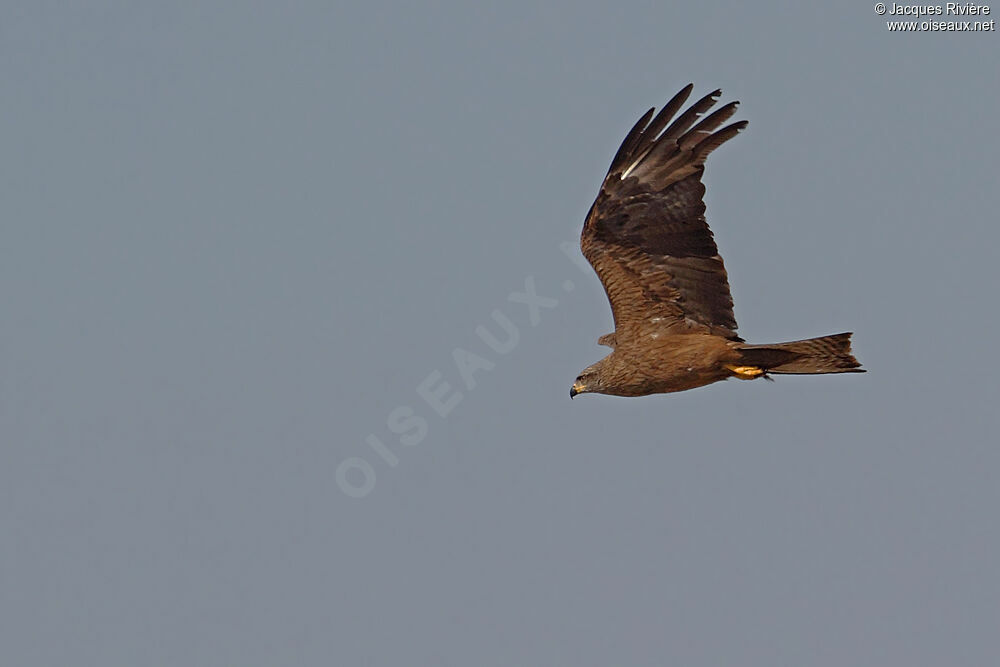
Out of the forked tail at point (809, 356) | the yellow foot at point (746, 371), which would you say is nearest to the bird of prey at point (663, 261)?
the yellow foot at point (746, 371)

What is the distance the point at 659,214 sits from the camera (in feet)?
32.1

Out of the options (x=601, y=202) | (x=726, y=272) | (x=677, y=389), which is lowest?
(x=677, y=389)

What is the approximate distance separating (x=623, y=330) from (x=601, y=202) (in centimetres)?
115

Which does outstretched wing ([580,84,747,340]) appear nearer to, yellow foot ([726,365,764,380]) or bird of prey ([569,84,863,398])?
bird of prey ([569,84,863,398])

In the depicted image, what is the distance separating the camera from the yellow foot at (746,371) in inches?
369

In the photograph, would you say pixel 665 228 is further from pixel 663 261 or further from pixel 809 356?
pixel 809 356

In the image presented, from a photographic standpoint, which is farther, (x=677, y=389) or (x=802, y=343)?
(x=677, y=389)

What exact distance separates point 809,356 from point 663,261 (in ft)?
5.19

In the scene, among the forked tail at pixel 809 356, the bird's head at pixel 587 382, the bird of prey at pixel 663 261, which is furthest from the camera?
the bird's head at pixel 587 382

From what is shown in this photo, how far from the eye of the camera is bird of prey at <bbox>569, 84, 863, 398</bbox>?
9594 mm

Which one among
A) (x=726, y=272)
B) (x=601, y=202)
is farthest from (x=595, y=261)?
(x=726, y=272)

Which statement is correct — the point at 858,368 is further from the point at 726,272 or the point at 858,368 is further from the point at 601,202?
the point at 601,202

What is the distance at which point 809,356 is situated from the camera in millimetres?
8992

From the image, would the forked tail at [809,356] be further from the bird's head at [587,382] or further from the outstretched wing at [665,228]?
the bird's head at [587,382]
